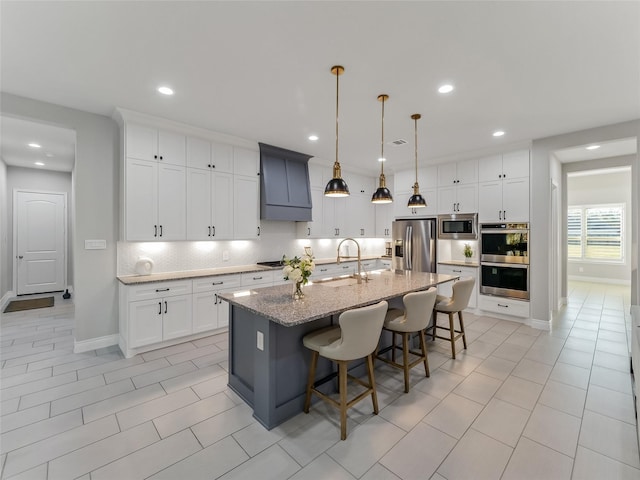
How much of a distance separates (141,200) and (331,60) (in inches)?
113

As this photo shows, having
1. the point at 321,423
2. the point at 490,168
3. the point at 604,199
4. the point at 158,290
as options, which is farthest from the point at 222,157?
the point at 604,199

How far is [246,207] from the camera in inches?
186

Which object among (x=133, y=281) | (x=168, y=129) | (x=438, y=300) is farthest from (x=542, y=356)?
(x=168, y=129)

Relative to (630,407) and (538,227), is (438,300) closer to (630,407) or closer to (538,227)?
(630,407)

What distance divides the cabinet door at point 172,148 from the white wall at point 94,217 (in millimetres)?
550

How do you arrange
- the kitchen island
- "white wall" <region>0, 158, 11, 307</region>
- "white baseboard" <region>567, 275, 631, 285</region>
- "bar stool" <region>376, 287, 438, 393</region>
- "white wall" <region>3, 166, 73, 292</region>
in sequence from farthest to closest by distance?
"white baseboard" <region>567, 275, 631, 285</region> < "white wall" <region>3, 166, 73, 292</region> < "white wall" <region>0, 158, 11, 307</region> < "bar stool" <region>376, 287, 438, 393</region> < the kitchen island

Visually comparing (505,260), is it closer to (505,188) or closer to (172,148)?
(505,188)

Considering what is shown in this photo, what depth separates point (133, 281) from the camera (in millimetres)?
3400

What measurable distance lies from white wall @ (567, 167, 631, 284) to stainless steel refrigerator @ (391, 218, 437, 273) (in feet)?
17.9

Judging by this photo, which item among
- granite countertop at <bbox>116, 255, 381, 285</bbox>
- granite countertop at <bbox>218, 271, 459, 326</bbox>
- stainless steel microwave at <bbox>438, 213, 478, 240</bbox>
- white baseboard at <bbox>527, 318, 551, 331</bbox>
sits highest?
stainless steel microwave at <bbox>438, 213, 478, 240</bbox>

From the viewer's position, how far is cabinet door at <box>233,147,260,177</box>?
180 inches

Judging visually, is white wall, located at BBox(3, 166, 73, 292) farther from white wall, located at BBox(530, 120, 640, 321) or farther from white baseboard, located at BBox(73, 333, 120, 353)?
white wall, located at BBox(530, 120, 640, 321)

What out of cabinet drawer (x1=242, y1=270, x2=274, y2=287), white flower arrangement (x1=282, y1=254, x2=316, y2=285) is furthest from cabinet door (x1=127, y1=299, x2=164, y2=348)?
white flower arrangement (x1=282, y1=254, x2=316, y2=285)

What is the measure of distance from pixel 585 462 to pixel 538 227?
3489 mm
